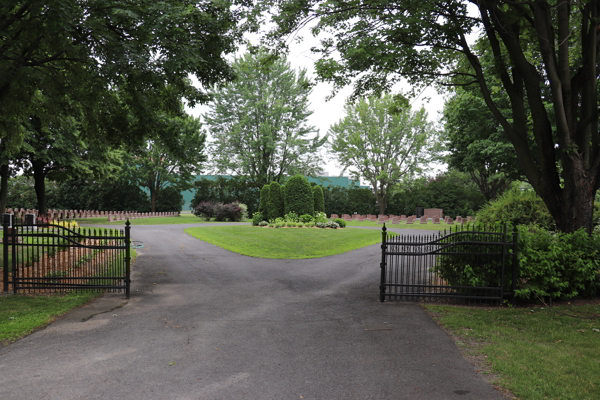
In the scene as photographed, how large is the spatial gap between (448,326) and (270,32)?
298 inches

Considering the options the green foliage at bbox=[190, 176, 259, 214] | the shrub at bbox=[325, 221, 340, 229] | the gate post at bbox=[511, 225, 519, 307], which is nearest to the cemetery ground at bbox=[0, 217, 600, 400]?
the gate post at bbox=[511, 225, 519, 307]

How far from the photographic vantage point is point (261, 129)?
125 ft

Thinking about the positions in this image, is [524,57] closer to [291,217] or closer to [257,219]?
[291,217]

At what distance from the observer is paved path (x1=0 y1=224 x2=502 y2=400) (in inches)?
157

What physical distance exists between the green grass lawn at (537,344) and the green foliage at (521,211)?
7.44m

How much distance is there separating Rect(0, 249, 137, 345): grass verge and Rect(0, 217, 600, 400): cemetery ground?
0.03 metres

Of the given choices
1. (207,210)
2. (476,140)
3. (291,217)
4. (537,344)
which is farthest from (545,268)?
(207,210)

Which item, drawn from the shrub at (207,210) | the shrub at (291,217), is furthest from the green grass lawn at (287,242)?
the shrub at (207,210)

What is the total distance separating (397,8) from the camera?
8500 mm

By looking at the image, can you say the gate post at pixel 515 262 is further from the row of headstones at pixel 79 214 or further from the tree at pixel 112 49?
the row of headstones at pixel 79 214

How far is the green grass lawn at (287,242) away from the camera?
46.1ft

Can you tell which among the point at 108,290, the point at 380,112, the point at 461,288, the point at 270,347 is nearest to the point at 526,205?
the point at 461,288

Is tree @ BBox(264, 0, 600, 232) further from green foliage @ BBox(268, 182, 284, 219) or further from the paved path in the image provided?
green foliage @ BBox(268, 182, 284, 219)

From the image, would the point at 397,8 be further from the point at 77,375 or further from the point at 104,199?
the point at 104,199
